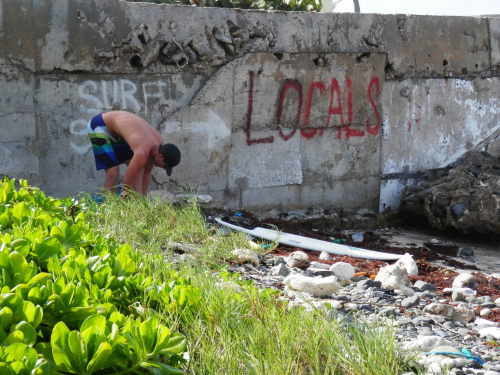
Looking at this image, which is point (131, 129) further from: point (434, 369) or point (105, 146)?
point (434, 369)

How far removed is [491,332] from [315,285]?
97 centimetres

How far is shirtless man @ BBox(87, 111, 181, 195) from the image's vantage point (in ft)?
21.8

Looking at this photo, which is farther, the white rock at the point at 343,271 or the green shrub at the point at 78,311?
the white rock at the point at 343,271

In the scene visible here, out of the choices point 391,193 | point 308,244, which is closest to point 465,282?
point 308,244

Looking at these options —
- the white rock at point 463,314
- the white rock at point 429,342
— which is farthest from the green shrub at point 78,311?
the white rock at point 463,314

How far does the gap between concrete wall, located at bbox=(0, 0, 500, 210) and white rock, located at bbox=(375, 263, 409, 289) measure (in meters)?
3.00

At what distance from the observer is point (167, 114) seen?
7418mm

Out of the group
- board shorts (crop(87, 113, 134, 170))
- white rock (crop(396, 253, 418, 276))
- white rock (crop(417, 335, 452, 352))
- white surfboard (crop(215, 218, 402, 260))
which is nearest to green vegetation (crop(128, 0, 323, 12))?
board shorts (crop(87, 113, 134, 170))

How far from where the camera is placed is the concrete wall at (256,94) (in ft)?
21.9

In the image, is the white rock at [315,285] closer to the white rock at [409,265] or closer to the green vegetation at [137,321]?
the green vegetation at [137,321]

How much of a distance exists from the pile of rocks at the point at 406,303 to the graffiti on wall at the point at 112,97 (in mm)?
2446

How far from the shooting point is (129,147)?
22.9ft

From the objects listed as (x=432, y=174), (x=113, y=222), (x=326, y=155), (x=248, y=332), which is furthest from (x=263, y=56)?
(x=248, y=332)

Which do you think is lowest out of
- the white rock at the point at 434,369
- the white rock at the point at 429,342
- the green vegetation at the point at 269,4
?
the white rock at the point at 429,342
